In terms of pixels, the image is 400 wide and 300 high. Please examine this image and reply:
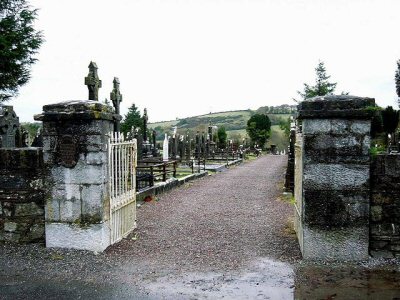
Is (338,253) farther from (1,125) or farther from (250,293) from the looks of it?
(1,125)

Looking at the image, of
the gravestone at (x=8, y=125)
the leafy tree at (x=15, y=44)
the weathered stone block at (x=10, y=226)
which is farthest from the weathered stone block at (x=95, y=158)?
the leafy tree at (x=15, y=44)

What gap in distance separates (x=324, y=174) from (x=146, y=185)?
27.7 ft

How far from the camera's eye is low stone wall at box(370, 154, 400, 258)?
5.92 meters

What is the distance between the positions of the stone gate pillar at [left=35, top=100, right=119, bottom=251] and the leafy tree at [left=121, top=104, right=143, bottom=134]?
3747 cm

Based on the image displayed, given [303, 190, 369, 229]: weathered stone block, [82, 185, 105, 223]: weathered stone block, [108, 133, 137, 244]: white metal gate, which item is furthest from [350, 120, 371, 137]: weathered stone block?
[82, 185, 105, 223]: weathered stone block

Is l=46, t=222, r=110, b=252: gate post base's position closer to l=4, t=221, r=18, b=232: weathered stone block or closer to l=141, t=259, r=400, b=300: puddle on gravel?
l=4, t=221, r=18, b=232: weathered stone block

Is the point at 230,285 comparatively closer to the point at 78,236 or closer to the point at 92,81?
the point at 78,236

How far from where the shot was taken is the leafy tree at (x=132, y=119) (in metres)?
45.2

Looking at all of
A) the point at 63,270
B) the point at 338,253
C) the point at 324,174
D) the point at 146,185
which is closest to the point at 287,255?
the point at 338,253

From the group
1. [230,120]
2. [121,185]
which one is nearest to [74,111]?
[121,185]

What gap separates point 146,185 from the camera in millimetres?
13602

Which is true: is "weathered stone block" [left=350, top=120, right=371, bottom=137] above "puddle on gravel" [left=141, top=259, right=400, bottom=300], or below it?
above

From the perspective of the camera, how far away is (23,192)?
6.68 meters

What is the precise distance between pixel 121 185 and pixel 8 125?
8410 millimetres
